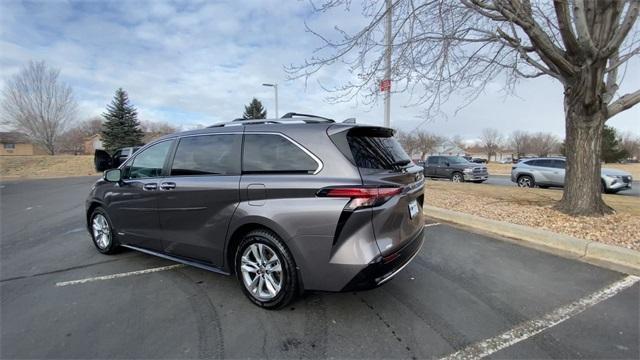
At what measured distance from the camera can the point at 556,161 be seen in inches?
630

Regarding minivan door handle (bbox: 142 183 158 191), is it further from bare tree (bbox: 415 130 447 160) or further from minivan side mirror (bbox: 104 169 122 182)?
bare tree (bbox: 415 130 447 160)

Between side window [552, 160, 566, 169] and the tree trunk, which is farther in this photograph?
side window [552, 160, 566, 169]

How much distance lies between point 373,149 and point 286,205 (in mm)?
1018

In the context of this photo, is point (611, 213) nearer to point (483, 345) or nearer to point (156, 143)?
point (483, 345)

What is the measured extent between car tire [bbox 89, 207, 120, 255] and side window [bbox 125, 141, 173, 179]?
92 centimetres

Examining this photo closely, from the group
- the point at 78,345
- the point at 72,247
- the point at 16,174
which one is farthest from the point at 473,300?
the point at 16,174

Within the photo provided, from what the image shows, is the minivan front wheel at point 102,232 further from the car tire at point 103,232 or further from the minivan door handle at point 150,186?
the minivan door handle at point 150,186

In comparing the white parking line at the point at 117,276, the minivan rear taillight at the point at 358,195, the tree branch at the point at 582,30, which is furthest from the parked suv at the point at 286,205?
the tree branch at the point at 582,30

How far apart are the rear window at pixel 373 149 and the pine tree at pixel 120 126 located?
44.5m

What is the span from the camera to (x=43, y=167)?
99.7 ft

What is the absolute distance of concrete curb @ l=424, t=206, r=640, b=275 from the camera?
14.4 feet

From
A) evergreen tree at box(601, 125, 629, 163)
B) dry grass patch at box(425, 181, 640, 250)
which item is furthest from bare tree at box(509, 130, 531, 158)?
dry grass patch at box(425, 181, 640, 250)

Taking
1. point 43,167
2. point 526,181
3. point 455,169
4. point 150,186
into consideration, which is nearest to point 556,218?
point 150,186

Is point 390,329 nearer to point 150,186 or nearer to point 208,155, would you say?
point 208,155
